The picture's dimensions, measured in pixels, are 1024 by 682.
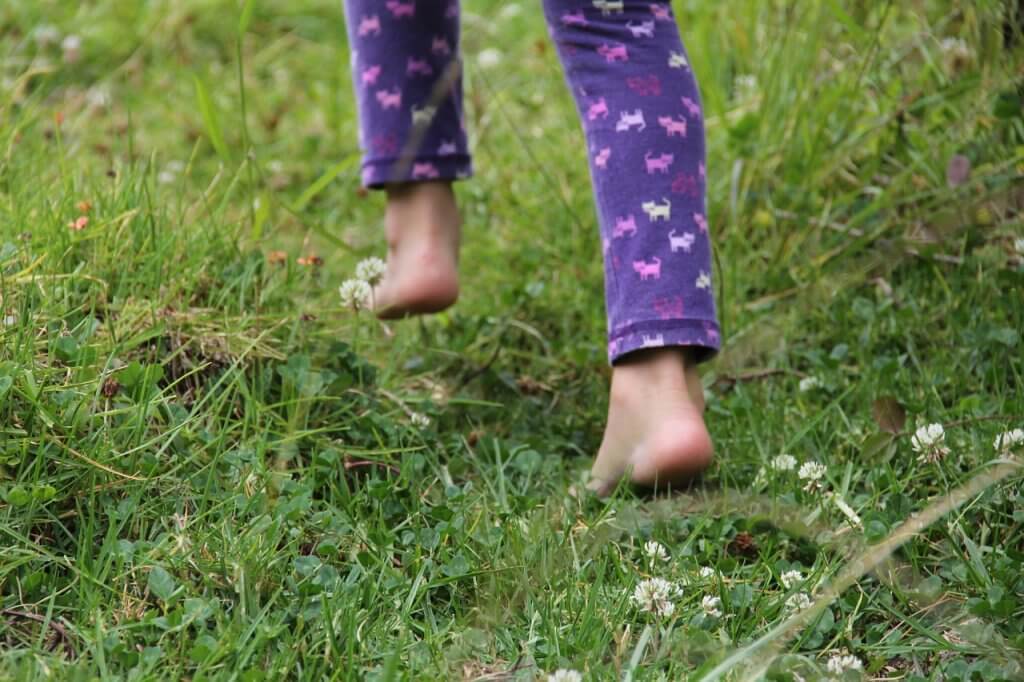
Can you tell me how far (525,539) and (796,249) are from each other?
3.40 feet

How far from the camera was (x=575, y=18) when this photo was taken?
151cm

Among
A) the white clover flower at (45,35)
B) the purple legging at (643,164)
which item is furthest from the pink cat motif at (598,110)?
the white clover flower at (45,35)

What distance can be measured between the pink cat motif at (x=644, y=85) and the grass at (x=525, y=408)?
51cm

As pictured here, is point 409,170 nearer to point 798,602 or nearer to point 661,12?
point 661,12

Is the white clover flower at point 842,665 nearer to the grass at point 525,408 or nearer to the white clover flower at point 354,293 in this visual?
the grass at point 525,408

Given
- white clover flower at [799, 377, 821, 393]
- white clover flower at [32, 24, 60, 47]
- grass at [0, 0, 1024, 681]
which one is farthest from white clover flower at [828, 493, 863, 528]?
white clover flower at [32, 24, 60, 47]

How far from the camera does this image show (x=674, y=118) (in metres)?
1.51

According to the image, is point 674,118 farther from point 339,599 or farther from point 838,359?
point 339,599

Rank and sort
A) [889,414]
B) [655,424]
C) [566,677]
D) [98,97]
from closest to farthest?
[566,677] → [655,424] → [889,414] → [98,97]

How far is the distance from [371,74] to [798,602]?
105cm

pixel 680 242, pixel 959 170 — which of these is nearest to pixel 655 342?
pixel 680 242

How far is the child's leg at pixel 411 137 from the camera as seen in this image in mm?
1814

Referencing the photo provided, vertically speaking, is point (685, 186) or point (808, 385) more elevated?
point (685, 186)

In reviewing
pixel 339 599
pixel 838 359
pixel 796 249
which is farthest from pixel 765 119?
pixel 339 599
